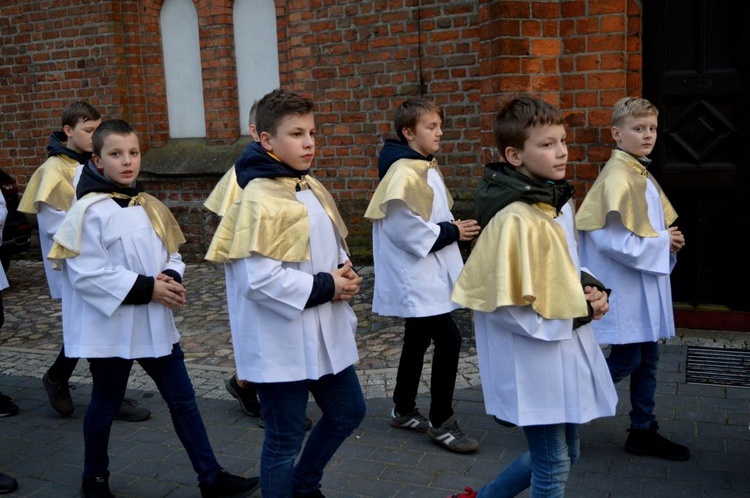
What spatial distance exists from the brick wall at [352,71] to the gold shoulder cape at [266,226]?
10.7 feet

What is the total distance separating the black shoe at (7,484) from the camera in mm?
4035

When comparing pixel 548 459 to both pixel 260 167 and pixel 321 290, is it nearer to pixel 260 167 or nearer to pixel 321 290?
pixel 321 290

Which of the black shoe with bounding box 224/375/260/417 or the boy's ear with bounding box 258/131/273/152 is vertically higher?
the boy's ear with bounding box 258/131/273/152

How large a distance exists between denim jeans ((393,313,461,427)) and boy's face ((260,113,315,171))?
4.93 feet

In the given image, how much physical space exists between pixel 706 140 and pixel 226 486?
4.42 metres

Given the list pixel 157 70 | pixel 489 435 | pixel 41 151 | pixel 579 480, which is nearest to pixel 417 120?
pixel 489 435

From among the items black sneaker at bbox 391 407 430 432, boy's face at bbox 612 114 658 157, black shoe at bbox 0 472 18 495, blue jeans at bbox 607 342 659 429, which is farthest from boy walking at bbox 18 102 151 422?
boy's face at bbox 612 114 658 157

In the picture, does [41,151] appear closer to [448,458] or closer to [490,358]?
[448,458]

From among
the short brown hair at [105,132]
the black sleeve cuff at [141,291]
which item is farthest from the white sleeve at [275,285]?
the short brown hair at [105,132]

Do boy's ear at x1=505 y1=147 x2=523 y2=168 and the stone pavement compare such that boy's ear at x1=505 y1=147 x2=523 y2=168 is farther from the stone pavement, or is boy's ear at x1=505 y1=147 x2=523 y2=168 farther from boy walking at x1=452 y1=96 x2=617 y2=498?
the stone pavement

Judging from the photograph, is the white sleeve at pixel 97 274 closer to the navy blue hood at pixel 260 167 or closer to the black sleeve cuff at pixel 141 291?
the black sleeve cuff at pixel 141 291

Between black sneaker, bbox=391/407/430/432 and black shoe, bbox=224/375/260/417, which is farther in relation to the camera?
black shoe, bbox=224/375/260/417

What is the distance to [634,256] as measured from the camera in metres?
3.93

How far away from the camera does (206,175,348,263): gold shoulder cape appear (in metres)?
3.07
